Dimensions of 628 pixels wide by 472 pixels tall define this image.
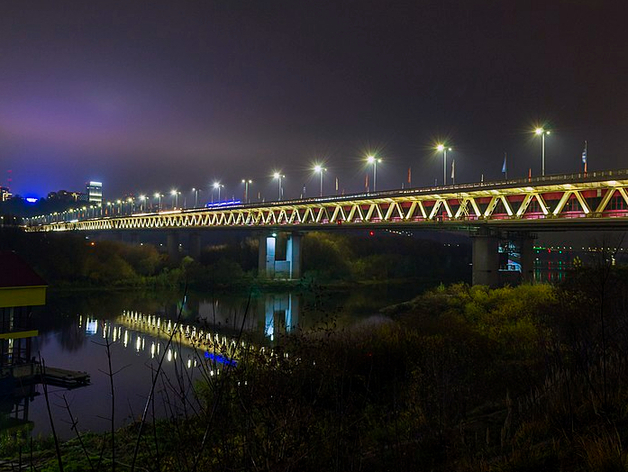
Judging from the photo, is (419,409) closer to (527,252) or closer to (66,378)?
(66,378)

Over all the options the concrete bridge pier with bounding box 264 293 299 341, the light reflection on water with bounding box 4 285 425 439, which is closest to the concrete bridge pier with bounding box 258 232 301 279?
the concrete bridge pier with bounding box 264 293 299 341

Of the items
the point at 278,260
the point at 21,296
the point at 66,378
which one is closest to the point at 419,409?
the point at 66,378

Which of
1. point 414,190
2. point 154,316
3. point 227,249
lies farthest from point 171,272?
point 414,190

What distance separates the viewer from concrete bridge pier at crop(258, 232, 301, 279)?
80812mm

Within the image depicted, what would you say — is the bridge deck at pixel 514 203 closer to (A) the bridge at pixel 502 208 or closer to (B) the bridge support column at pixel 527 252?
(A) the bridge at pixel 502 208

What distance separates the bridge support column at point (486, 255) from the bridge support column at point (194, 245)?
198ft

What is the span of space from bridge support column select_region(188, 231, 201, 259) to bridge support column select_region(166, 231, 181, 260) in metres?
2.74

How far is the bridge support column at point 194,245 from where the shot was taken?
96081 mm

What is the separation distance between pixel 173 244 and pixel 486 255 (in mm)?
67764

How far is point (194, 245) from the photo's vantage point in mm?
96938

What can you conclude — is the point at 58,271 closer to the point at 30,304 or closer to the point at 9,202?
the point at 30,304

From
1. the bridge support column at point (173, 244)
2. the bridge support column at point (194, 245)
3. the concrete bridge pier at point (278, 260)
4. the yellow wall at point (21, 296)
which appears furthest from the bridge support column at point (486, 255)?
the bridge support column at point (173, 244)

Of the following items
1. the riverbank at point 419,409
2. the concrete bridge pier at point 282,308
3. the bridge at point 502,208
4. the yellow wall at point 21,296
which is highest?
the bridge at point 502,208

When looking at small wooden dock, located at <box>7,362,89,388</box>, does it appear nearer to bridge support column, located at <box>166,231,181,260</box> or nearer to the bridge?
the bridge
